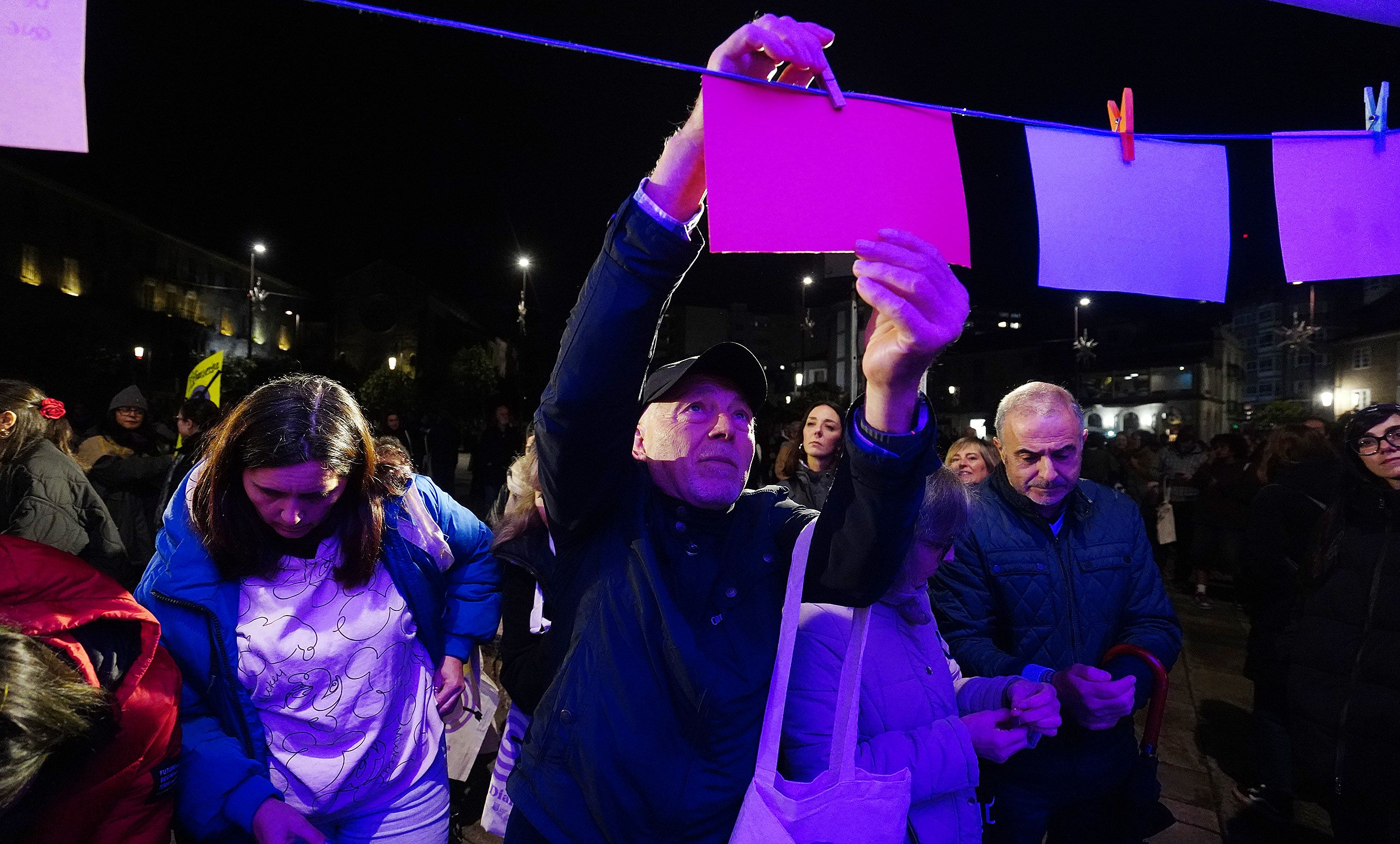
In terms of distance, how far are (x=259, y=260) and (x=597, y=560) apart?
6098 cm

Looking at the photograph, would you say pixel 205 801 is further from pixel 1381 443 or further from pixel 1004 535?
pixel 1381 443

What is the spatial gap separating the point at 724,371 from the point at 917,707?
1063mm

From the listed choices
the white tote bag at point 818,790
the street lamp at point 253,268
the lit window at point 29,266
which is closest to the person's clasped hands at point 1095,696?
the white tote bag at point 818,790

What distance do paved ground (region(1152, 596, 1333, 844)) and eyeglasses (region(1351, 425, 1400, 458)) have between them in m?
2.32

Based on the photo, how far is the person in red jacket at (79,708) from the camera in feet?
3.62

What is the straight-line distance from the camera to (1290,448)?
18.2ft

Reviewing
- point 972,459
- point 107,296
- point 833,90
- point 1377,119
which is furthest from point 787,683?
point 107,296

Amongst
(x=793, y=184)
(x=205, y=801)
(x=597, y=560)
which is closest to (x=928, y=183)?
(x=793, y=184)

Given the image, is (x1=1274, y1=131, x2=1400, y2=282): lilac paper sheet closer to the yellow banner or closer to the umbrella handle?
the umbrella handle

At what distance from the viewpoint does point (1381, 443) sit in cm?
271

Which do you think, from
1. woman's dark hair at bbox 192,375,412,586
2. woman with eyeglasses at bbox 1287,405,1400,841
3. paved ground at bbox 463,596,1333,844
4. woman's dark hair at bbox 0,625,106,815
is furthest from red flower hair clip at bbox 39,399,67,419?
woman with eyeglasses at bbox 1287,405,1400,841

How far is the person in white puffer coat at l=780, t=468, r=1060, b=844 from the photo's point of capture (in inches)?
67.6

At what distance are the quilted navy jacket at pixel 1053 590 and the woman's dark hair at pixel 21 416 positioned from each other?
509 centimetres

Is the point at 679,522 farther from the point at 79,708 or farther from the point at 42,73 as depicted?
the point at 42,73
